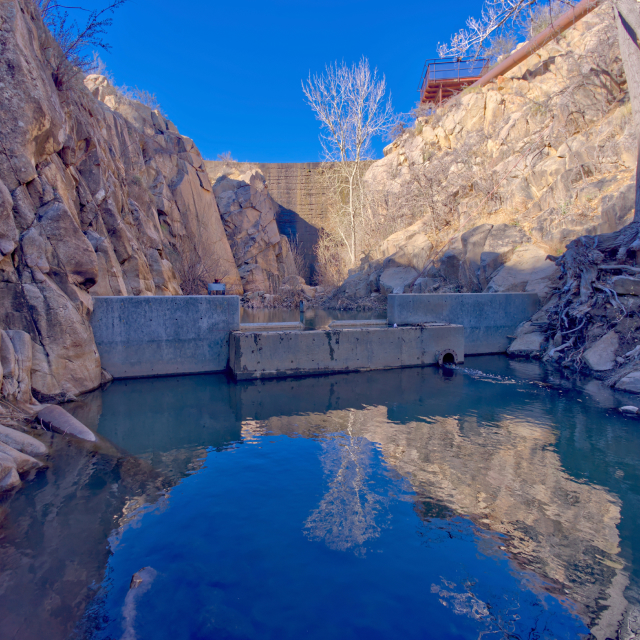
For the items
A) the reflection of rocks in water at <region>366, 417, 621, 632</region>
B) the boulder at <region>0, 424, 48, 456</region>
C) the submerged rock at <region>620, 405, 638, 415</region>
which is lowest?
the reflection of rocks in water at <region>366, 417, 621, 632</region>

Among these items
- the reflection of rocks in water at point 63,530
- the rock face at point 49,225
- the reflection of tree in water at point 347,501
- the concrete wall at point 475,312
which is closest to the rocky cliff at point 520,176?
the concrete wall at point 475,312

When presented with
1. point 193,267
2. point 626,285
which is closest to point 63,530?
point 626,285

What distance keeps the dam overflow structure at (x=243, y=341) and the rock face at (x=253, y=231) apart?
20373 mm

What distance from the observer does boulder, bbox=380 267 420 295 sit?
17266mm

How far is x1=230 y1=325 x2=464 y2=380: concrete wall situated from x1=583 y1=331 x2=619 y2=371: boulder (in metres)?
2.31

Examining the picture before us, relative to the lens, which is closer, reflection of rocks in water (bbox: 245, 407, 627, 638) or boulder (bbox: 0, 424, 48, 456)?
reflection of rocks in water (bbox: 245, 407, 627, 638)

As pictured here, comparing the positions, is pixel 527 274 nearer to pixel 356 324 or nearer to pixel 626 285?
pixel 626 285

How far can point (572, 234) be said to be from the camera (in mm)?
11711

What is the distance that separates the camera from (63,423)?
495 centimetres

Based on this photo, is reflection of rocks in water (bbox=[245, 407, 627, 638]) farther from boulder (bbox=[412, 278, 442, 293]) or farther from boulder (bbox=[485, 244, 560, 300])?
boulder (bbox=[412, 278, 442, 293])

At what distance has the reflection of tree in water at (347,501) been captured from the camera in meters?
3.13

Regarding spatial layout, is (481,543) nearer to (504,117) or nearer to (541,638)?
(541,638)

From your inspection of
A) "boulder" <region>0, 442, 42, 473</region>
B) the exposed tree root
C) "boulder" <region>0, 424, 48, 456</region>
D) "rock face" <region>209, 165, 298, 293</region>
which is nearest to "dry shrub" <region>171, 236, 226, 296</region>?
"rock face" <region>209, 165, 298, 293</region>

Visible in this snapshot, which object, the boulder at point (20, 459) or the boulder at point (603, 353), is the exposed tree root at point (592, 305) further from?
the boulder at point (20, 459)
